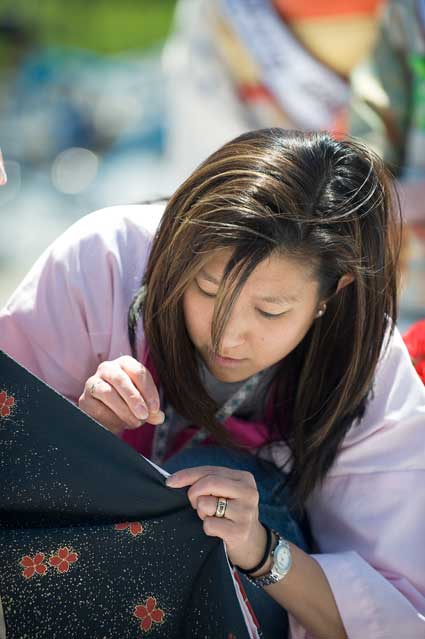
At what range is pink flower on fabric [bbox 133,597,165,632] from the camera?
1.19 metres

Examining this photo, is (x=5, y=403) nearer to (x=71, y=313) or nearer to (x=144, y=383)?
(x=144, y=383)

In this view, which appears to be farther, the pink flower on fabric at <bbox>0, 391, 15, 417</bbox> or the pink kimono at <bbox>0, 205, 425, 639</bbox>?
the pink kimono at <bbox>0, 205, 425, 639</bbox>

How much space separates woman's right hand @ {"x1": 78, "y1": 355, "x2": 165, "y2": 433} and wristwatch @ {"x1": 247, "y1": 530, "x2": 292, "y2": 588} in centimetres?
24

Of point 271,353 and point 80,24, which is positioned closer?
point 271,353

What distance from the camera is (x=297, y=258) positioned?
1.27 m

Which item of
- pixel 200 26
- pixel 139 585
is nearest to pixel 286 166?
pixel 139 585

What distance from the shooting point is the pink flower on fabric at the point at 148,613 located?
1.19 metres

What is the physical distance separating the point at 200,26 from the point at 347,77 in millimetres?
576

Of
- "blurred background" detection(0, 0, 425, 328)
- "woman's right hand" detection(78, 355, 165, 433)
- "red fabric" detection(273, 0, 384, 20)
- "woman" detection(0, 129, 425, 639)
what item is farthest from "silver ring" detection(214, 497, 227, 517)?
"red fabric" detection(273, 0, 384, 20)

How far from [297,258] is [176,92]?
243 centimetres

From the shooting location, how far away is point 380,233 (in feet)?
4.46

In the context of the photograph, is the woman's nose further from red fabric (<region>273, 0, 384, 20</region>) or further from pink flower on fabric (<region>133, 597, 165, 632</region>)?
red fabric (<region>273, 0, 384, 20</region>)

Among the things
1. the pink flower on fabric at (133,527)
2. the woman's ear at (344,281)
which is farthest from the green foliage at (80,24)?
the pink flower on fabric at (133,527)

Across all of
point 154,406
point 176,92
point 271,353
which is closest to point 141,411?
point 154,406
